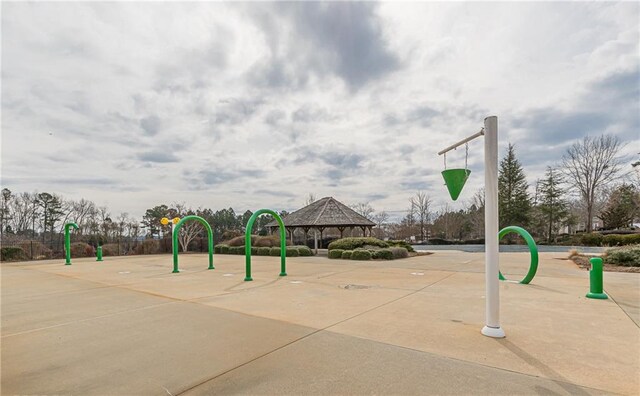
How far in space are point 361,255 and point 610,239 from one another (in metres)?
24.7

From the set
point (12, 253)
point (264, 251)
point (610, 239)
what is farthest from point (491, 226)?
point (610, 239)

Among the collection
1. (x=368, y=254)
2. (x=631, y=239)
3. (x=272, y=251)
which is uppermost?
(x=631, y=239)

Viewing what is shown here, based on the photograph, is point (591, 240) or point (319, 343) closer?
point (319, 343)

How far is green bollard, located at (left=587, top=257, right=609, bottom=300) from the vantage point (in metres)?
7.32

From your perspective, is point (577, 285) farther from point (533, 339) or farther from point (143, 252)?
point (143, 252)

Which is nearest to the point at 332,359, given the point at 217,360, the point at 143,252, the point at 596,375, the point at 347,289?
the point at 217,360

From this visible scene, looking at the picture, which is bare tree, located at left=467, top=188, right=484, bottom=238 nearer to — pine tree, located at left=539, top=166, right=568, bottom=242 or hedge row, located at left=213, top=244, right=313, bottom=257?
pine tree, located at left=539, top=166, right=568, bottom=242

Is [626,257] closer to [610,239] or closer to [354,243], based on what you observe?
[354,243]

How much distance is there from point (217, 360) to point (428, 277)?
8798mm

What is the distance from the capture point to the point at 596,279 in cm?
740

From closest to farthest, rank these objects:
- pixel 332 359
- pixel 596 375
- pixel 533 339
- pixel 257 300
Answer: pixel 596 375
pixel 332 359
pixel 533 339
pixel 257 300

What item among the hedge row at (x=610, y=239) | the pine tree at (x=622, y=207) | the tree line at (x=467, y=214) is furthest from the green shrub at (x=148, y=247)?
the pine tree at (x=622, y=207)

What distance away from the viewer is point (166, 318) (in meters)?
6.01

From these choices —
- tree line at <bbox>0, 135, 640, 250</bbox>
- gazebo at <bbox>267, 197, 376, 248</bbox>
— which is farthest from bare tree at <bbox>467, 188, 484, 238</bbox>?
gazebo at <bbox>267, 197, 376, 248</bbox>
